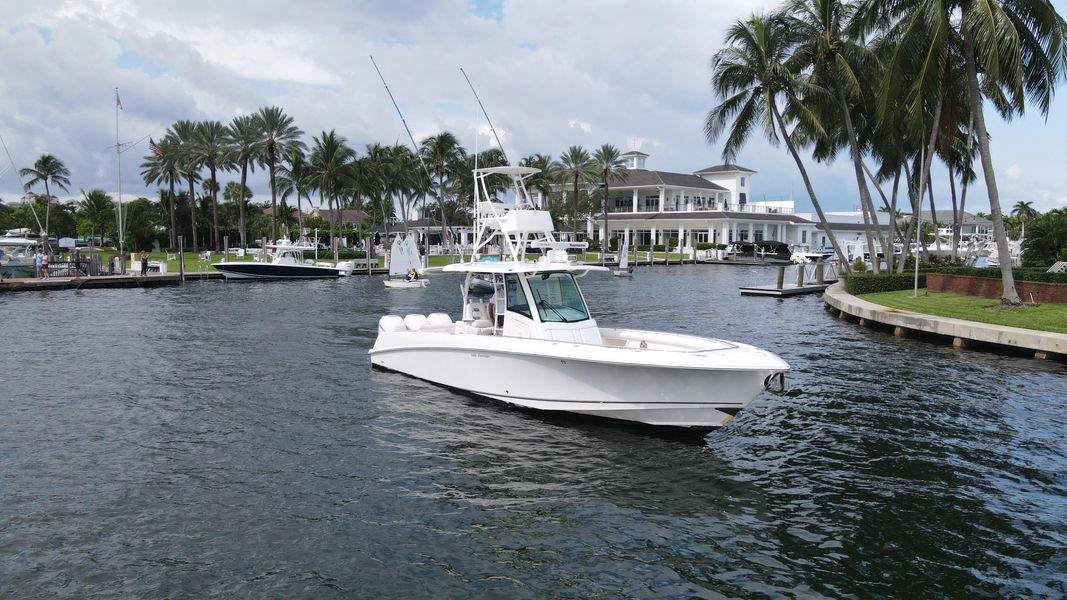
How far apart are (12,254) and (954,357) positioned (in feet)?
174

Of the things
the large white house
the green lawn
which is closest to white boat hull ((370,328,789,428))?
the green lawn

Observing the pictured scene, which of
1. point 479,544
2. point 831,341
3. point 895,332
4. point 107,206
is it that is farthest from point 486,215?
point 107,206

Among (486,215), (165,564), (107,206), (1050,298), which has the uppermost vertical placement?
(107,206)

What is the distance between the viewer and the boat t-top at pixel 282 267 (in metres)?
50.9

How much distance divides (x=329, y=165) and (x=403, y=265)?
33.0 metres

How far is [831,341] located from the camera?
76.4 feet

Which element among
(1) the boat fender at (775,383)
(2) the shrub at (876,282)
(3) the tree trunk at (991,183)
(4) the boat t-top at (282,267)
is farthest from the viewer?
(4) the boat t-top at (282,267)

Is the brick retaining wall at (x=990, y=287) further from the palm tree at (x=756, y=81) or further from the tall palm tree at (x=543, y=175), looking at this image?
the tall palm tree at (x=543, y=175)

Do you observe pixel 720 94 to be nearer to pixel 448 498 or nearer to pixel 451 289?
pixel 451 289

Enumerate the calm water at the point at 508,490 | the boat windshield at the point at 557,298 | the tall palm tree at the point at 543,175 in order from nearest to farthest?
the calm water at the point at 508,490 → the boat windshield at the point at 557,298 → the tall palm tree at the point at 543,175

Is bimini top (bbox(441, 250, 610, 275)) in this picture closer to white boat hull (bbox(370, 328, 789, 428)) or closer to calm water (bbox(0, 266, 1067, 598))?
white boat hull (bbox(370, 328, 789, 428))

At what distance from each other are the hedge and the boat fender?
20238 millimetres

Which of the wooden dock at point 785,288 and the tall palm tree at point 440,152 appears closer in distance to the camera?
the wooden dock at point 785,288

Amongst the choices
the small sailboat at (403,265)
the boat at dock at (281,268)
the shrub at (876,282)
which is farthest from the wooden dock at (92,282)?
the shrub at (876,282)
